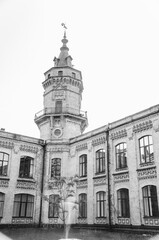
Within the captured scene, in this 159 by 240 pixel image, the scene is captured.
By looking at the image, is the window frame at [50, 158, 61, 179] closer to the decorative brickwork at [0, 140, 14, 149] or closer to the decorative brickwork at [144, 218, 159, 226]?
the decorative brickwork at [0, 140, 14, 149]

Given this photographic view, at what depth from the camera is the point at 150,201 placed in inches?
676

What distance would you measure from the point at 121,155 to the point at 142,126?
305cm

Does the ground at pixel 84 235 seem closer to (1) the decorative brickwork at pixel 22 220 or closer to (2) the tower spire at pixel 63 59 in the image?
(1) the decorative brickwork at pixel 22 220

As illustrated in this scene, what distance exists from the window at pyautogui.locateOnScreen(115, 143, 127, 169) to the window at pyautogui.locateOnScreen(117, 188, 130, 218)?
1942 millimetres

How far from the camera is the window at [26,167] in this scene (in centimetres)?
2350

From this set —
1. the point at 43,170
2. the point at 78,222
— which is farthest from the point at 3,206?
the point at 78,222

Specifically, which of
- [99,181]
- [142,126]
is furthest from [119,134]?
[99,181]

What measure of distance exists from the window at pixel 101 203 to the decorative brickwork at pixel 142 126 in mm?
6072

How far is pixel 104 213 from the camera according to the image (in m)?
20.0

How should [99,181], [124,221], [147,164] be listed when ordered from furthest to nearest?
[99,181], [124,221], [147,164]

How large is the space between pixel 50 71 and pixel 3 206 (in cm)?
1564

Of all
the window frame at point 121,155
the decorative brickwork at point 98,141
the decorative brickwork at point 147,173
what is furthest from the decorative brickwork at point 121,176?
the decorative brickwork at point 98,141

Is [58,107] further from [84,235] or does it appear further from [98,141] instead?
[84,235]

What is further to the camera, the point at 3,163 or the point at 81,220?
the point at 3,163
